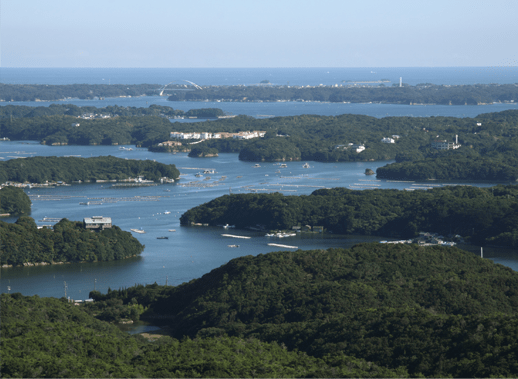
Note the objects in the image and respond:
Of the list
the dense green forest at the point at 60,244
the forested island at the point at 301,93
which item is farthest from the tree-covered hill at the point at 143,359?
the forested island at the point at 301,93

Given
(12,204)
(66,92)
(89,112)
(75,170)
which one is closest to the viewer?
(12,204)

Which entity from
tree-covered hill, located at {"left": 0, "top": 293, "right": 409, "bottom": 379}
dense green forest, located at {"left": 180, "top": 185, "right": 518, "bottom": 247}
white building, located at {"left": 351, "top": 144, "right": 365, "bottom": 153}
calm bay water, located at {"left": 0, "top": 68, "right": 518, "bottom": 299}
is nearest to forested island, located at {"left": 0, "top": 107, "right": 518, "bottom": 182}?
white building, located at {"left": 351, "top": 144, "right": 365, "bottom": 153}

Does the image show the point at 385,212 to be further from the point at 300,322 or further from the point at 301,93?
the point at 301,93

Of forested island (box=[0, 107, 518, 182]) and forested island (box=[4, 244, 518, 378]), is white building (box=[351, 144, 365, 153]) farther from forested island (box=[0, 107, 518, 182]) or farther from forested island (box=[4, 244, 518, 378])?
forested island (box=[4, 244, 518, 378])

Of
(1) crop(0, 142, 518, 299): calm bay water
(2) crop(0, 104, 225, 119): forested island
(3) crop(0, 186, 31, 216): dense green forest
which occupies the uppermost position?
(2) crop(0, 104, 225, 119): forested island

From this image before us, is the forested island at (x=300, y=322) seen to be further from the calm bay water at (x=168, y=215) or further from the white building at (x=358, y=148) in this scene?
the white building at (x=358, y=148)

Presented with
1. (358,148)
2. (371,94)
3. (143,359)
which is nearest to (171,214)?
(143,359)
